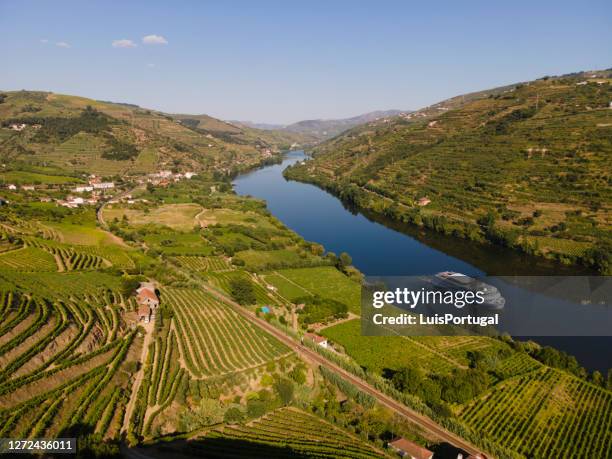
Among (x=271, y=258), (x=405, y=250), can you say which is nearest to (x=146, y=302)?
(x=271, y=258)

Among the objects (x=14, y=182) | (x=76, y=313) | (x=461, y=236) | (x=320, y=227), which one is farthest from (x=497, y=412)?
(x=14, y=182)

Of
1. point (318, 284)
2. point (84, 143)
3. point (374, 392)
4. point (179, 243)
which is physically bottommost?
point (374, 392)

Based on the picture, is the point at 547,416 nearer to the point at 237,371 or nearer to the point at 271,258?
the point at 237,371

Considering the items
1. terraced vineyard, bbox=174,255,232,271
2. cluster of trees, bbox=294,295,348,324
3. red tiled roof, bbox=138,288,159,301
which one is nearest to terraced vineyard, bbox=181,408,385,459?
cluster of trees, bbox=294,295,348,324

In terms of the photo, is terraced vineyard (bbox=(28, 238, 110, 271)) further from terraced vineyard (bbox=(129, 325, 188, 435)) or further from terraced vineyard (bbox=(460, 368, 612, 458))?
terraced vineyard (bbox=(460, 368, 612, 458))

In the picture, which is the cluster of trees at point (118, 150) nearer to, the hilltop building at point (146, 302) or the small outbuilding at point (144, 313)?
the hilltop building at point (146, 302)

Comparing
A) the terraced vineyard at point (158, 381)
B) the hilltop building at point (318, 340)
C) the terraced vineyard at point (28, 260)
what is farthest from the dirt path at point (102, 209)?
the hilltop building at point (318, 340)

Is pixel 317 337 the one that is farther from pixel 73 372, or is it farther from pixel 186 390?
pixel 73 372
